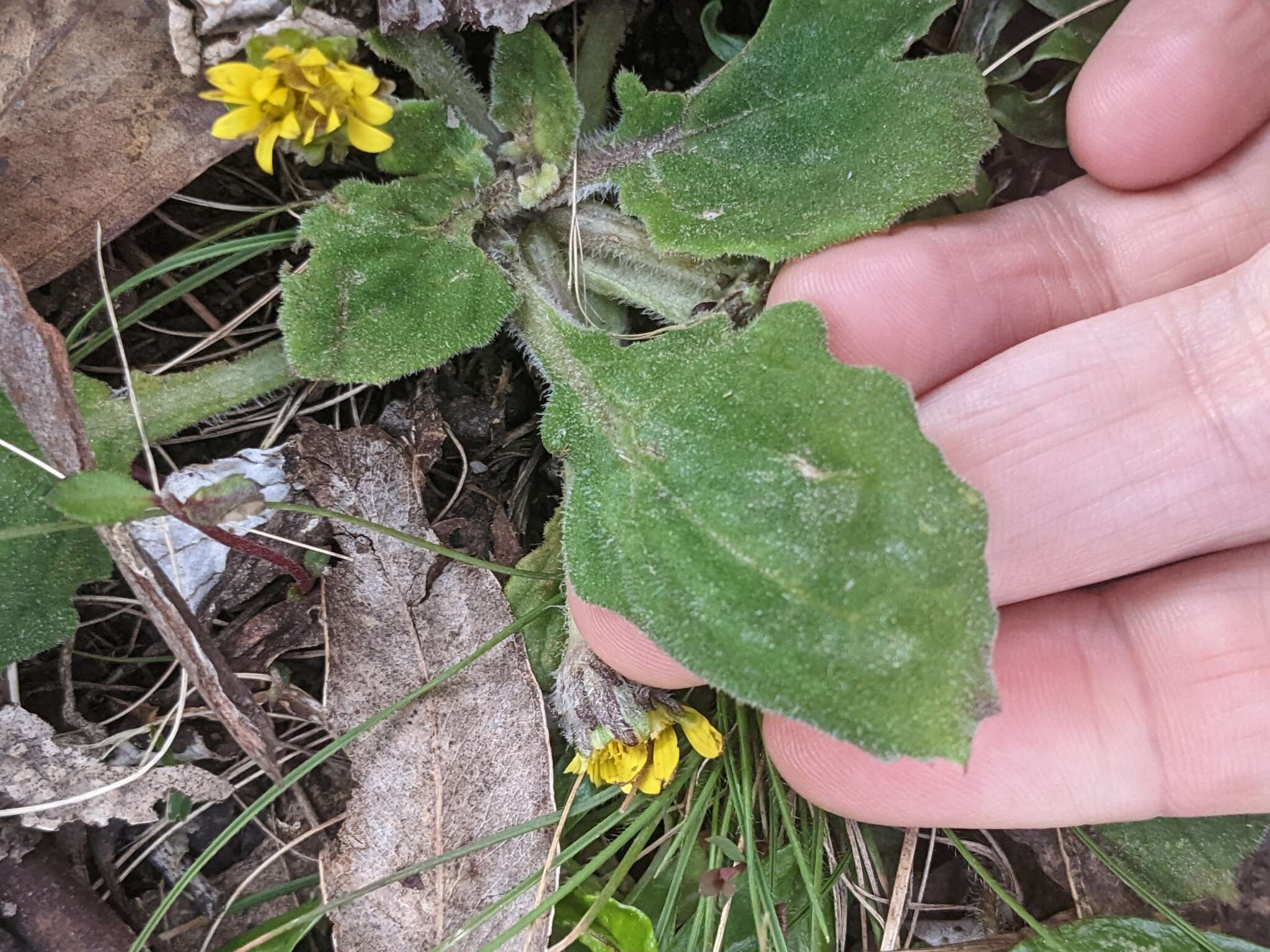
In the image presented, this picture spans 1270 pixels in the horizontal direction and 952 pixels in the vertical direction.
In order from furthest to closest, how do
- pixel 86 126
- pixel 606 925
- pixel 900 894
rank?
1. pixel 900 894
2. pixel 606 925
3. pixel 86 126

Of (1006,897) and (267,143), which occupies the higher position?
(267,143)

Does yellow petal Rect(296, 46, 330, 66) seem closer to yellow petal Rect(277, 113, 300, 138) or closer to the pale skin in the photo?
yellow petal Rect(277, 113, 300, 138)

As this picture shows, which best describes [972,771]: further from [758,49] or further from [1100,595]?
[758,49]

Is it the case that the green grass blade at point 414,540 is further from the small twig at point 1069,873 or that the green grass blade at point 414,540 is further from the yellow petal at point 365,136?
the small twig at point 1069,873

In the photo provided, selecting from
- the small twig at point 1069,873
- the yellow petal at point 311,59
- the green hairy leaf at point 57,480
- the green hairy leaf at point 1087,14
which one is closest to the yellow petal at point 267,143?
the yellow petal at point 311,59

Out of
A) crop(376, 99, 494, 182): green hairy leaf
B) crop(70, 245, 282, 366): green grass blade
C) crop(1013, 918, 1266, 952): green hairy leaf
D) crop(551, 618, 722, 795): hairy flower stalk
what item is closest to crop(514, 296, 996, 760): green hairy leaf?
crop(551, 618, 722, 795): hairy flower stalk

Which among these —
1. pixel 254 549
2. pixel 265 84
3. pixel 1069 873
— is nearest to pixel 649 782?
pixel 254 549

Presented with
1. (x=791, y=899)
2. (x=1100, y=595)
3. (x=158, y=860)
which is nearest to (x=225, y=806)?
(x=158, y=860)

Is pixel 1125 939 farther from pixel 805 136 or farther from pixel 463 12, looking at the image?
pixel 463 12
